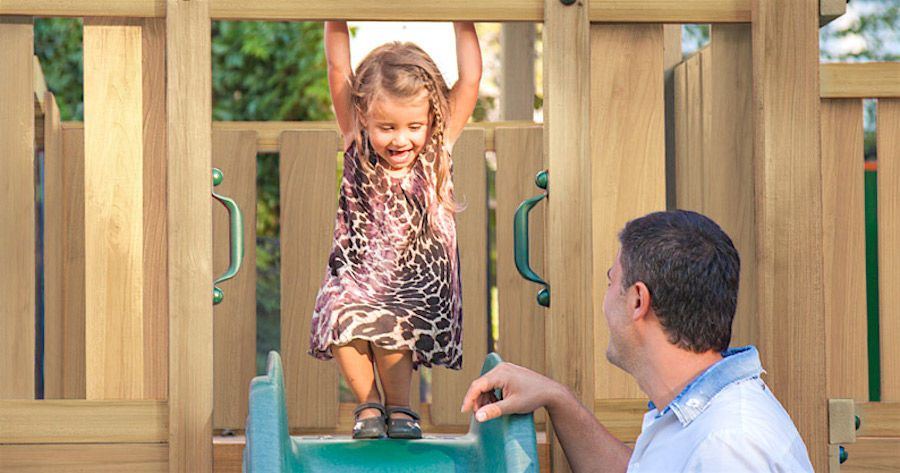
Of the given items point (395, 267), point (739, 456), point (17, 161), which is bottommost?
point (739, 456)

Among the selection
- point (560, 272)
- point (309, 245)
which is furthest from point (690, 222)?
point (309, 245)

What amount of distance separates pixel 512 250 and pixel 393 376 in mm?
1430

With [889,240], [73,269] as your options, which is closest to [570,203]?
[889,240]

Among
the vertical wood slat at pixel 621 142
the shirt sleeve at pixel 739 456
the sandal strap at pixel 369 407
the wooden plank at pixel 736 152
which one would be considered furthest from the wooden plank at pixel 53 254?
the shirt sleeve at pixel 739 456

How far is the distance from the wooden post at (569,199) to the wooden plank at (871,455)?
36.2 inches

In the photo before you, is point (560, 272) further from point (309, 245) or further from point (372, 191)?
point (309, 245)

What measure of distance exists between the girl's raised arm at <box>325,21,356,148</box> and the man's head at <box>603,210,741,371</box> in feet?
4.12

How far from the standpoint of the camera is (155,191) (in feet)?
11.9

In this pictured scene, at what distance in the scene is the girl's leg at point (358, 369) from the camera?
12.0ft

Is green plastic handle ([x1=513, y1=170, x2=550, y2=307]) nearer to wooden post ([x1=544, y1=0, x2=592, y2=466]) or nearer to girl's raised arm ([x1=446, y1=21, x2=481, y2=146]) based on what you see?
wooden post ([x1=544, y1=0, x2=592, y2=466])

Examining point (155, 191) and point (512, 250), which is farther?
point (512, 250)

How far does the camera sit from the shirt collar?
266 centimetres

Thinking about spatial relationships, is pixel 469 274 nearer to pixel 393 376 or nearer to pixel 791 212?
pixel 393 376

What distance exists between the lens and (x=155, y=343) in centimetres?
366
